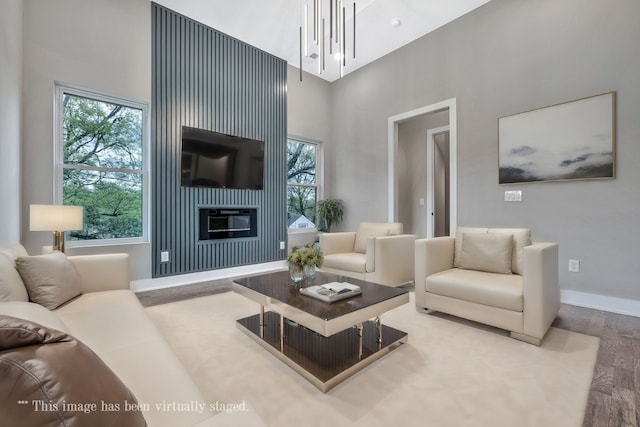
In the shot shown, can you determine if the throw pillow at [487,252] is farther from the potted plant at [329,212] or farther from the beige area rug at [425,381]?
the potted plant at [329,212]

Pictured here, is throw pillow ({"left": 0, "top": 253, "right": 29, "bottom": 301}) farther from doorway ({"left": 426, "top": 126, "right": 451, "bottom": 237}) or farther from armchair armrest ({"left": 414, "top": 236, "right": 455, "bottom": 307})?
doorway ({"left": 426, "top": 126, "right": 451, "bottom": 237})

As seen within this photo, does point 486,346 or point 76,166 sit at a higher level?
point 76,166

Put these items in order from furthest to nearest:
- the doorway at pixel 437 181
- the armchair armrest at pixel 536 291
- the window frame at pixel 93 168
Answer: the doorway at pixel 437 181, the window frame at pixel 93 168, the armchair armrest at pixel 536 291

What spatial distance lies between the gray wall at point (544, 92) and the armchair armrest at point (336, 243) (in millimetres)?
1472

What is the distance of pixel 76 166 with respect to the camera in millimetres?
3205

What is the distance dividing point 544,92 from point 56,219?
4839 mm

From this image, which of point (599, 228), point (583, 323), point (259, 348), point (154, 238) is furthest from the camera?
point (154, 238)

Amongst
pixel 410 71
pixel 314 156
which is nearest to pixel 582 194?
pixel 410 71

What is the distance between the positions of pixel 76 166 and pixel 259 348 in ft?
9.59

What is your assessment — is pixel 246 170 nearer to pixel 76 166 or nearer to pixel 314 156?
pixel 314 156

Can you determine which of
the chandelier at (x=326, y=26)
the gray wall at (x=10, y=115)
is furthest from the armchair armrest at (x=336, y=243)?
the gray wall at (x=10, y=115)

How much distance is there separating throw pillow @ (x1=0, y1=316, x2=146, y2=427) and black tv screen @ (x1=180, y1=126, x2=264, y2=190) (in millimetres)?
3519

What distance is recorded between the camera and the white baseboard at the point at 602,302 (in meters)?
2.65

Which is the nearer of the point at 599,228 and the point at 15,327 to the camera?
the point at 15,327
